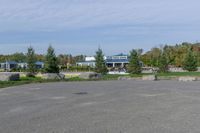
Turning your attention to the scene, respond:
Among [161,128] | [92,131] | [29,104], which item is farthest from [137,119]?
[29,104]

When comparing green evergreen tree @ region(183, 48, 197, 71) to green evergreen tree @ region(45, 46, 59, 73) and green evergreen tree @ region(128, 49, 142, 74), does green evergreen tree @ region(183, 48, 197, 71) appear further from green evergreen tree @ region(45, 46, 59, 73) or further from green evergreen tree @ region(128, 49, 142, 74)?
green evergreen tree @ region(45, 46, 59, 73)

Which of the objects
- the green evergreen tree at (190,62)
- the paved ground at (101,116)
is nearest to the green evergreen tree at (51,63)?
the green evergreen tree at (190,62)

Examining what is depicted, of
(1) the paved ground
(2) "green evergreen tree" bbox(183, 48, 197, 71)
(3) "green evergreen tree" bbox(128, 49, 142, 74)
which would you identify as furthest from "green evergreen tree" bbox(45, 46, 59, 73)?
(1) the paved ground

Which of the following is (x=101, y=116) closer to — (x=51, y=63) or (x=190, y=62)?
(x=51, y=63)

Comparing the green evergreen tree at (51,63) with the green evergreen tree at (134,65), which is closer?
the green evergreen tree at (51,63)

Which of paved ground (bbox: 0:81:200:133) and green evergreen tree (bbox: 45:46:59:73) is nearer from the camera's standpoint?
paved ground (bbox: 0:81:200:133)

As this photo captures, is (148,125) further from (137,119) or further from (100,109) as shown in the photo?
(100,109)

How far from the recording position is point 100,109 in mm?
13945

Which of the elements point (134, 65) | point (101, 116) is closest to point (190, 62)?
point (134, 65)

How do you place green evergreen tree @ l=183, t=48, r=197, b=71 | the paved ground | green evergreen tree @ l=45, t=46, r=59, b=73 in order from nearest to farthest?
the paved ground
green evergreen tree @ l=45, t=46, r=59, b=73
green evergreen tree @ l=183, t=48, r=197, b=71

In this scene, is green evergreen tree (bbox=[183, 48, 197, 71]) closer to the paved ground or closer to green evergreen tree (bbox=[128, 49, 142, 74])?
green evergreen tree (bbox=[128, 49, 142, 74])

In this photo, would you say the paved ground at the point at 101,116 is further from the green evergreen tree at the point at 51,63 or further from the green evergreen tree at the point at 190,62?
the green evergreen tree at the point at 190,62

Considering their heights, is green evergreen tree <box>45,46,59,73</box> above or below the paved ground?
above

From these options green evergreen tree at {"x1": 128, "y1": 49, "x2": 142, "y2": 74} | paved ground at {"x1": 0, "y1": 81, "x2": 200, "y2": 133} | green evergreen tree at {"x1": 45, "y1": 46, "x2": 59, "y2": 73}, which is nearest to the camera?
paved ground at {"x1": 0, "y1": 81, "x2": 200, "y2": 133}
